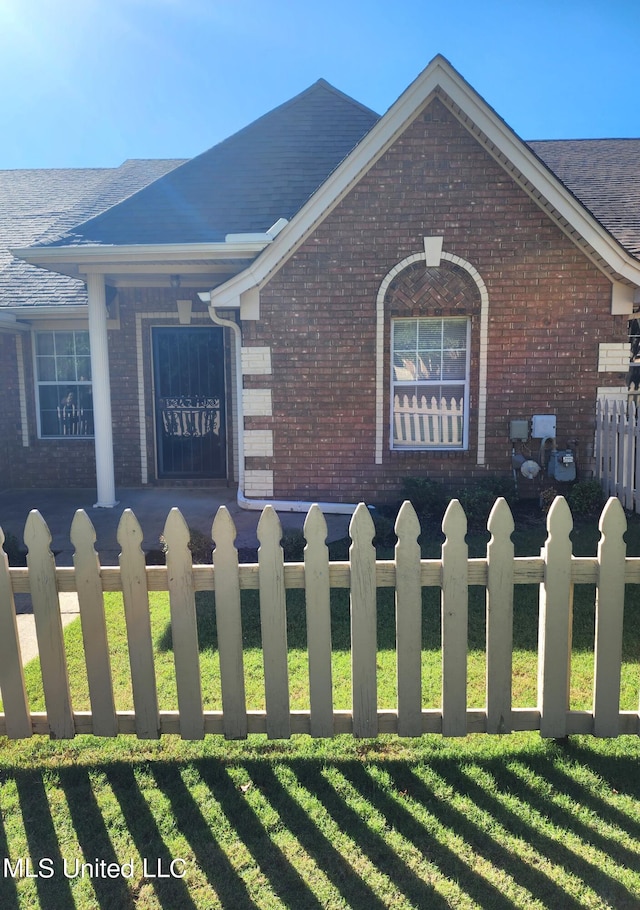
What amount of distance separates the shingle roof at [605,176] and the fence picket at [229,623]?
8.88 metres

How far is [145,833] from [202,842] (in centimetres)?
27

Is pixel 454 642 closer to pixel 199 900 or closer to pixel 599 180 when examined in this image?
pixel 199 900

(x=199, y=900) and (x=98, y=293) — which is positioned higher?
(x=98, y=293)

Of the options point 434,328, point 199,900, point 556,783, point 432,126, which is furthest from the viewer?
point 434,328

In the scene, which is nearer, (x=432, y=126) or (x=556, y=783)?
(x=556, y=783)

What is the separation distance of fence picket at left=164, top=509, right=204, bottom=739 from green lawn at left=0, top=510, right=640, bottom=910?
1.00ft

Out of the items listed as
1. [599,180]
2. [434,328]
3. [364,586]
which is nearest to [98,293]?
[434,328]

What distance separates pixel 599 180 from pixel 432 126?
5.97m

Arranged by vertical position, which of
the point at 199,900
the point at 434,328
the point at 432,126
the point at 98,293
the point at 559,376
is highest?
the point at 432,126

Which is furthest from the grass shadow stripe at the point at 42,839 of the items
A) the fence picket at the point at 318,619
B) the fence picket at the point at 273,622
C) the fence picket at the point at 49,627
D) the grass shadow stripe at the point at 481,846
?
the grass shadow stripe at the point at 481,846

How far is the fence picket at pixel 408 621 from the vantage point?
290 cm

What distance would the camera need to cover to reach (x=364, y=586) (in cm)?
294

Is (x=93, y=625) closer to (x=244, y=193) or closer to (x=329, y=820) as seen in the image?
(x=329, y=820)

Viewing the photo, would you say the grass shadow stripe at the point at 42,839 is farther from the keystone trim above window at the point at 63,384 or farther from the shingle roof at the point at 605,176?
the shingle roof at the point at 605,176
